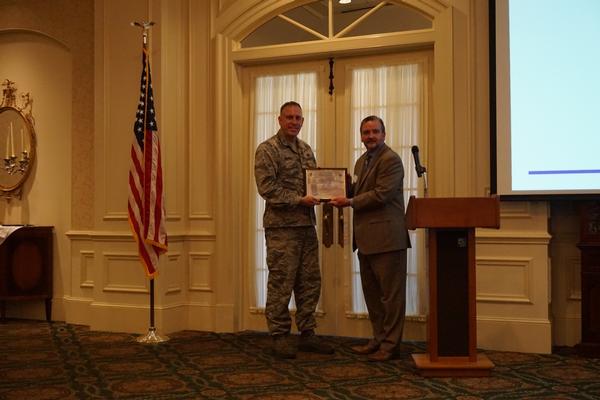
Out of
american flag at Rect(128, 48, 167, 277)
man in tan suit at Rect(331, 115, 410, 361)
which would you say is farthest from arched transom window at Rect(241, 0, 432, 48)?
man in tan suit at Rect(331, 115, 410, 361)

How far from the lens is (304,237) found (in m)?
4.39

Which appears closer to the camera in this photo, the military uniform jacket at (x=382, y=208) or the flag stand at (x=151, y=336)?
the military uniform jacket at (x=382, y=208)

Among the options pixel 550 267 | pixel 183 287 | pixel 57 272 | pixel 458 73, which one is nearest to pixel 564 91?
pixel 458 73

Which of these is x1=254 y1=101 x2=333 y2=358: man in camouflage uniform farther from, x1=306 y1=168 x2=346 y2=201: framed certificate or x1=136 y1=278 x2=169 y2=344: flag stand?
x1=136 y1=278 x2=169 y2=344: flag stand

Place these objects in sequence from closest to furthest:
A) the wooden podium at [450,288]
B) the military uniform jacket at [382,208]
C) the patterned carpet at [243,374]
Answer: the patterned carpet at [243,374] → the wooden podium at [450,288] → the military uniform jacket at [382,208]

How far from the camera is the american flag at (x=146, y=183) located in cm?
484

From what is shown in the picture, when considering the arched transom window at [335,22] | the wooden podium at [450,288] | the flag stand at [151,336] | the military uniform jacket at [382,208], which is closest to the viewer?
the wooden podium at [450,288]

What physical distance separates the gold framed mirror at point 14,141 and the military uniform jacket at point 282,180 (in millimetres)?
2774

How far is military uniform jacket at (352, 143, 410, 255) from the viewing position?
4.06 m

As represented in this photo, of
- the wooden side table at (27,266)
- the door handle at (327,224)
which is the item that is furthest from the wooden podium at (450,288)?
the wooden side table at (27,266)

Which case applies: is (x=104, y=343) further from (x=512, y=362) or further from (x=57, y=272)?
(x=512, y=362)

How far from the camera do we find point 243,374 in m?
3.74

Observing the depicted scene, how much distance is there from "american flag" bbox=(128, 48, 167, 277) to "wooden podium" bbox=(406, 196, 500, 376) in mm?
1986

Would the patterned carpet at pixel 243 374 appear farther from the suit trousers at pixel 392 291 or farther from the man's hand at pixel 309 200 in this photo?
the man's hand at pixel 309 200
